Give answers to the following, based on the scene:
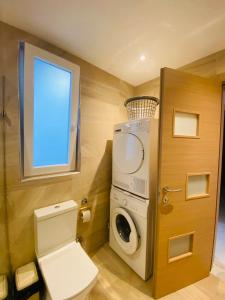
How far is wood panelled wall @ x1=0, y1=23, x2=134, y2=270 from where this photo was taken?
4.20 feet

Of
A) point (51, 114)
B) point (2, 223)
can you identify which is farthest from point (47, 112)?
point (2, 223)

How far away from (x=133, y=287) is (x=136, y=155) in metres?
1.32

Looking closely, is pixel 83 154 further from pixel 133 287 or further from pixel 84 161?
pixel 133 287

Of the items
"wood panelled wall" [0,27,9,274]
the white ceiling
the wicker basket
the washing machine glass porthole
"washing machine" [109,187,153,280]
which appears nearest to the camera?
the white ceiling

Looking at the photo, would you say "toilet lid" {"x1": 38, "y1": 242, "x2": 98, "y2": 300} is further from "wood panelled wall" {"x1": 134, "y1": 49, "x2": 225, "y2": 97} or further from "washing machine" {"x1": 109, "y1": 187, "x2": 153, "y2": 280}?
"wood panelled wall" {"x1": 134, "y1": 49, "x2": 225, "y2": 97}

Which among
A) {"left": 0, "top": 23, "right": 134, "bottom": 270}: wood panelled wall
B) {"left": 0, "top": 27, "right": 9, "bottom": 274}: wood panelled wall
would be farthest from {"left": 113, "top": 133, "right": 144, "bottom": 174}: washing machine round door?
{"left": 0, "top": 27, "right": 9, "bottom": 274}: wood panelled wall

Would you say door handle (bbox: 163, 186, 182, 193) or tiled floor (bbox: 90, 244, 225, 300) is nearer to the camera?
door handle (bbox: 163, 186, 182, 193)

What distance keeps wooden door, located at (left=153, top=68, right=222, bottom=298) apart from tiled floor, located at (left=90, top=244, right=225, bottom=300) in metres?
0.08

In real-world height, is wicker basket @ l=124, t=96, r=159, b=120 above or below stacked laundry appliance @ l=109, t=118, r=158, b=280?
above

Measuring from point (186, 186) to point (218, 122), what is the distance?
0.71 metres

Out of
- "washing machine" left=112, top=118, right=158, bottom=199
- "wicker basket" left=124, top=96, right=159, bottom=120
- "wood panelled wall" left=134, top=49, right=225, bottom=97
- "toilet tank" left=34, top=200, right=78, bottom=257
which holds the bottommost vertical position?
"toilet tank" left=34, top=200, right=78, bottom=257

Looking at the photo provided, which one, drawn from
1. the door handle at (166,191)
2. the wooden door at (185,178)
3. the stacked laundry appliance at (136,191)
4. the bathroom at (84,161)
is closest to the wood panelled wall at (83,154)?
the bathroom at (84,161)

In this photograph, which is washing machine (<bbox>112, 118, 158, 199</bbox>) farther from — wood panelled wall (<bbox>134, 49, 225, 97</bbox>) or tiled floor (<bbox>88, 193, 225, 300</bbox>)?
tiled floor (<bbox>88, 193, 225, 300</bbox>)

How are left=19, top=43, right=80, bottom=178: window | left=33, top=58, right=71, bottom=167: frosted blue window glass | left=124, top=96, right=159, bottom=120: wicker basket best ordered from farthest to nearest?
1. left=124, top=96, right=159, bottom=120: wicker basket
2. left=33, top=58, right=71, bottom=167: frosted blue window glass
3. left=19, top=43, right=80, bottom=178: window
